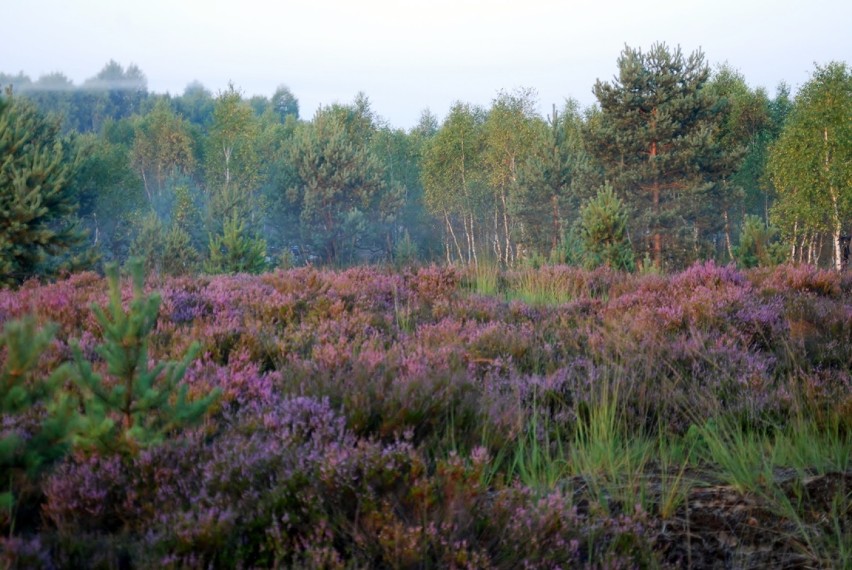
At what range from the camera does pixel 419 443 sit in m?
3.34

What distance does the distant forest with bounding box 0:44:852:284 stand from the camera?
1480 centimetres

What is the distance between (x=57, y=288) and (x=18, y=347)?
5.78 meters

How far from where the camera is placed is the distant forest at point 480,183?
14.8m

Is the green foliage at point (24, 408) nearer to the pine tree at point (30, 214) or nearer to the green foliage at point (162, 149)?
the pine tree at point (30, 214)

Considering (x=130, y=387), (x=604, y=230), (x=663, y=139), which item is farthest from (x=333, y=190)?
(x=130, y=387)

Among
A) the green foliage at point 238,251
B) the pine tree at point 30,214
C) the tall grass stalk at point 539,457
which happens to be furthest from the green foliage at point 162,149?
the tall grass stalk at point 539,457

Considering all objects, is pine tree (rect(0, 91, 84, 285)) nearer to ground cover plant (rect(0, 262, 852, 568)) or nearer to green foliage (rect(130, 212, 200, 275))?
ground cover plant (rect(0, 262, 852, 568))

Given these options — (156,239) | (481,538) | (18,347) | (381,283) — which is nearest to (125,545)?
(18,347)

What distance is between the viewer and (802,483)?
3072 millimetres

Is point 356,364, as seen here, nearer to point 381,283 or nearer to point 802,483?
point 802,483

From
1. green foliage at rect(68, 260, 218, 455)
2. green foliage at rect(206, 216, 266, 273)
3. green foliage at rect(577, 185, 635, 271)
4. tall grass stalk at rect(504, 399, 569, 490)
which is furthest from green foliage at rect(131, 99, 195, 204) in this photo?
green foliage at rect(68, 260, 218, 455)

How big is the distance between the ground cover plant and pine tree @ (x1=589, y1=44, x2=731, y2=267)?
27.9 meters

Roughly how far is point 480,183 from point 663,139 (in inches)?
1142

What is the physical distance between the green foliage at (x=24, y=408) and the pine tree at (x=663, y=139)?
31709 mm
